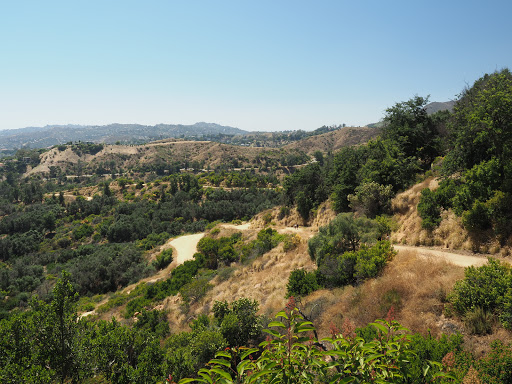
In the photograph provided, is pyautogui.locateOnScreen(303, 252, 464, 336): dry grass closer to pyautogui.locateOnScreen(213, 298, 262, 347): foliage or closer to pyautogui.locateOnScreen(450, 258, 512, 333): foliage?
pyautogui.locateOnScreen(450, 258, 512, 333): foliage

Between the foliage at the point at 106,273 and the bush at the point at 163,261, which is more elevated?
the bush at the point at 163,261

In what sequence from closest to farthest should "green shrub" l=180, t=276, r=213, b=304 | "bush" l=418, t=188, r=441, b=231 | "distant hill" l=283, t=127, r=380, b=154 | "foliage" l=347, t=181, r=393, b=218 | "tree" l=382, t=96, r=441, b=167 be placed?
1. "bush" l=418, t=188, r=441, b=231
2. "green shrub" l=180, t=276, r=213, b=304
3. "foliage" l=347, t=181, r=393, b=218
4. "tree" l=382, t=96, r=441, b=167
5. "distant hill" l=283, t=127, r=380, b=154

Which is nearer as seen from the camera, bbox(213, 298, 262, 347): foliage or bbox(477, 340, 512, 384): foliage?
bbox(477, 340, 512, 384): foliage

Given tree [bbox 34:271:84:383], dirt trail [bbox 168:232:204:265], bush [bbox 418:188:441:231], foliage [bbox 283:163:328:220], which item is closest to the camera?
tree [bbox 34:271:84:383]

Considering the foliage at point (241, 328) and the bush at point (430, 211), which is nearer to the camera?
the foliage at point (241, 328)

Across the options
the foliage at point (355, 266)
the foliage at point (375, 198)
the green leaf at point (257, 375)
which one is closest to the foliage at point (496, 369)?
the green leaf at point (257, 375)

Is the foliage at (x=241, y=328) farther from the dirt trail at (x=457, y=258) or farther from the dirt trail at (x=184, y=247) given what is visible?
the dirt trail at (x=184, y=247)

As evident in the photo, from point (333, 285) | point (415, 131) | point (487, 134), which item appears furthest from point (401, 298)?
point (415, 131)

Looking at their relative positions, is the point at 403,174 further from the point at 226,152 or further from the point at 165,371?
the point at 226,152

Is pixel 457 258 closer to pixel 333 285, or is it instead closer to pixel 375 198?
pixel 333 285

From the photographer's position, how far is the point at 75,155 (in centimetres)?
15450

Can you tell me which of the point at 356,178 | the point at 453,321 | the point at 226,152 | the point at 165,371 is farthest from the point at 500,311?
the point at 226,152

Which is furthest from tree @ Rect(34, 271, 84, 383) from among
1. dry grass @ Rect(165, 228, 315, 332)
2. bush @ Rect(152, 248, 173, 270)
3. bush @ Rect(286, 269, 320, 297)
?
bush @ Rect(152, 248, 173, 270)

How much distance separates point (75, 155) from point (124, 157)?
29.4 meters
